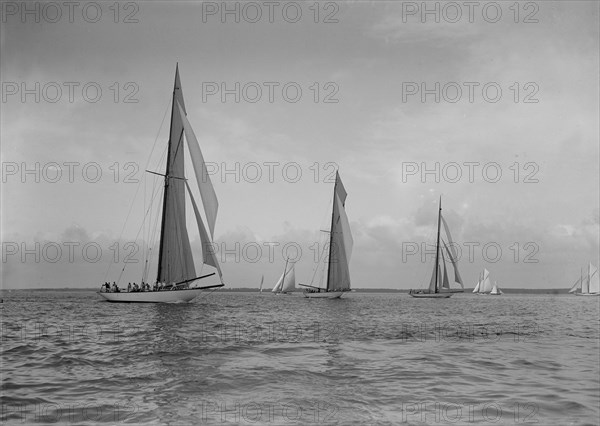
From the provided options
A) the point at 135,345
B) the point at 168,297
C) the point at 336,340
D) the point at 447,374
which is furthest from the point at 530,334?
the point at 168,297

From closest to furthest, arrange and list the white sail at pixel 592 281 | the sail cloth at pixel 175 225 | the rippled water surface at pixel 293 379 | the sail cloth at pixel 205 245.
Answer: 1. the rippled water surface at pixel 293 379
2. the sail cloth at pixel 205 245
3. the sail cloth at pixel 175 225
4. the white sail at pixel 592 281

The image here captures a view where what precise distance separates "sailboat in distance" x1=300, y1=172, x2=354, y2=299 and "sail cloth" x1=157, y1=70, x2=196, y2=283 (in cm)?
2679

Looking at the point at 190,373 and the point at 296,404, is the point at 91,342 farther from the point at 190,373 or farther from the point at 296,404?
the point at 296,404

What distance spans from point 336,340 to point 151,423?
13802 mm

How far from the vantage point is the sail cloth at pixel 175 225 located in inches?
1832

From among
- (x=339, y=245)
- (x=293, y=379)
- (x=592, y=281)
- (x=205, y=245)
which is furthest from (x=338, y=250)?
(x=592, y=281)

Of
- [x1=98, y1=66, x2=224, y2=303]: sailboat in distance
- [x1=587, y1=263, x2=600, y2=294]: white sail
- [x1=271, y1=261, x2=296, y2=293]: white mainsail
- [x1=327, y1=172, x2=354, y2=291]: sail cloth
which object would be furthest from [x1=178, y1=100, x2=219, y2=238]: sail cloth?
[x1=587, y1=263, x2=600, y2=294]: white sail

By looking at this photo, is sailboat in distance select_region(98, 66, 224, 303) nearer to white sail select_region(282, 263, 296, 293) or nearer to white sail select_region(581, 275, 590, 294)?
white sail select_region(282, 263, 296, 293)

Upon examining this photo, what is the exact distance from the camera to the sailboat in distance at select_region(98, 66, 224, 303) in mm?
45656

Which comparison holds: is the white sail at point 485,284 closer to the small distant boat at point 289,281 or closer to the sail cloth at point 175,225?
the small distant boat at point 289,281

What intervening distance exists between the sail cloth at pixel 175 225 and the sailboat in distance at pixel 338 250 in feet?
87.9

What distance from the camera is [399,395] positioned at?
11383 mm

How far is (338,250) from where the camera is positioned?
72.8 meters

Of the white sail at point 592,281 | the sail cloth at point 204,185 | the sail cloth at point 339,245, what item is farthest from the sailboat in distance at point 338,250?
the white sail at point 592,281
